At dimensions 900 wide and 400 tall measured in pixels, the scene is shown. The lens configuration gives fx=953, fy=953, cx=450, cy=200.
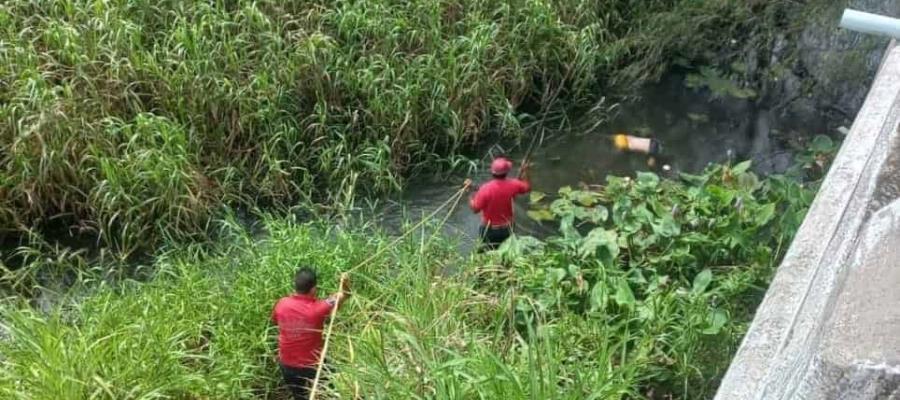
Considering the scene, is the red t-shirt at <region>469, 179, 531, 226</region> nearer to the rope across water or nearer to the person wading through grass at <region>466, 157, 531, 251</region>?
the person wading through grass at <region>466, 157, 531, 251</region>

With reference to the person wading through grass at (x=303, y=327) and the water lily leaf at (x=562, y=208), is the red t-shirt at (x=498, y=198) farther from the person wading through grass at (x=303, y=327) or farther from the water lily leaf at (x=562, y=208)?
the person wading through grass at (x=303, y=327)

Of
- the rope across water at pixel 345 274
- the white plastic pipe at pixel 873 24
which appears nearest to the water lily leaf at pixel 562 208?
the rope across water at pixel 345 274

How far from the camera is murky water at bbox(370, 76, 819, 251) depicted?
6.76 m

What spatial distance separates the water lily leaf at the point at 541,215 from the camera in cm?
656

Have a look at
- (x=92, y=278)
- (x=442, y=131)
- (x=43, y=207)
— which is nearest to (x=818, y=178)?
(x=442, y=131)

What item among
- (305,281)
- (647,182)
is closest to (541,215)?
(647,182)

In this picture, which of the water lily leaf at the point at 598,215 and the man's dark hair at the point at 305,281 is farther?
the water lily leaf at the point at 598,215

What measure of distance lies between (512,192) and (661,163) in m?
2.32

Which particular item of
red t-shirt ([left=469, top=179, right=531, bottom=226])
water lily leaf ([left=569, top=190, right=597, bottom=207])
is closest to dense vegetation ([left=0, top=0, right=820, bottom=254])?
red t-shirt ([left=469, top=179, right=531, bottom=226])

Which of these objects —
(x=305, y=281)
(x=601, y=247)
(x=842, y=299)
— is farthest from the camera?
(x=601, y=247)

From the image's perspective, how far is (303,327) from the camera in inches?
168

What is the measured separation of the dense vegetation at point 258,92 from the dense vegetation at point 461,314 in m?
0.76

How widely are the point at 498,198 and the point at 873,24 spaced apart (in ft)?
11.3

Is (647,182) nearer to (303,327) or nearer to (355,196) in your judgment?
(355,196)
